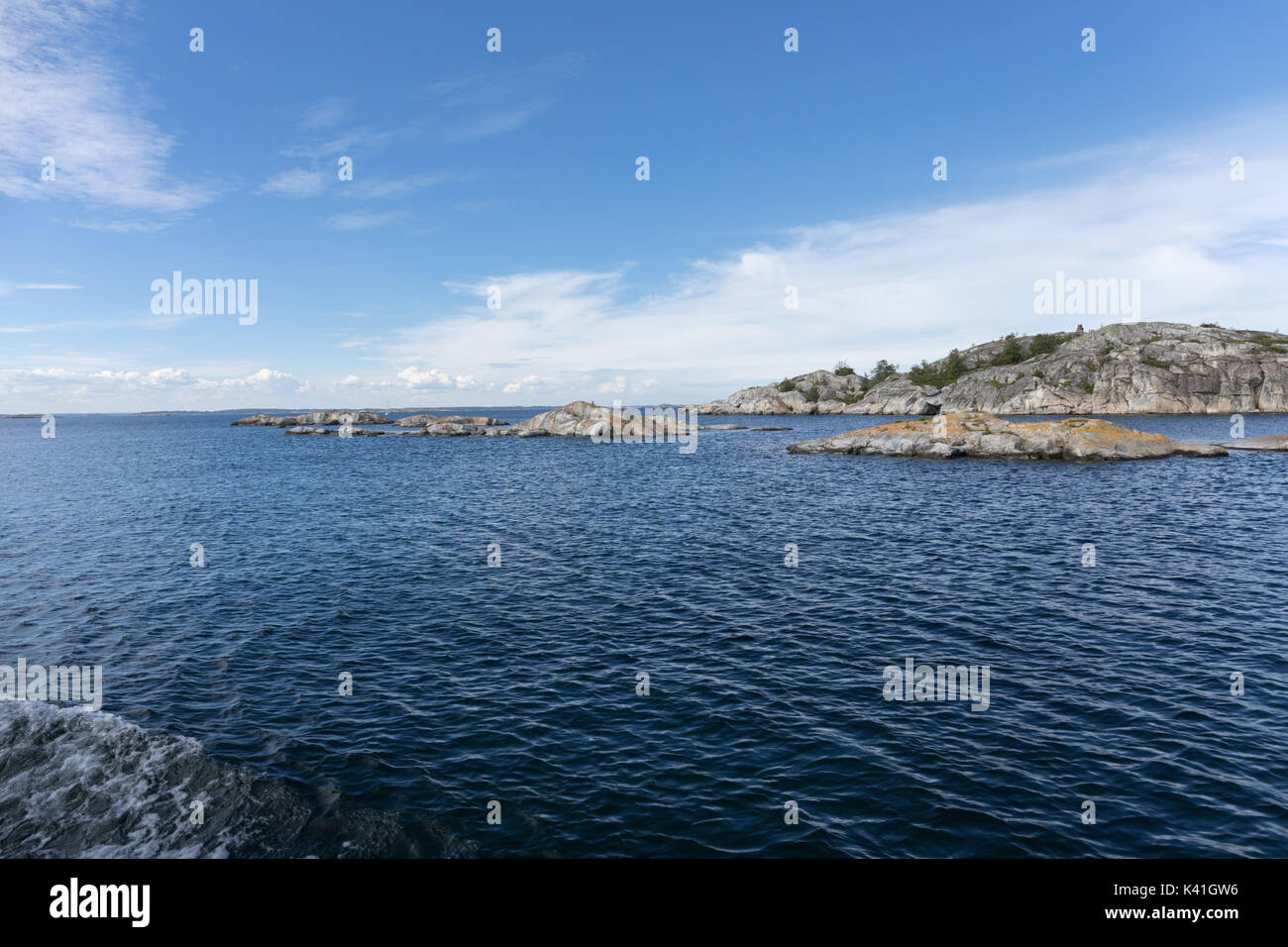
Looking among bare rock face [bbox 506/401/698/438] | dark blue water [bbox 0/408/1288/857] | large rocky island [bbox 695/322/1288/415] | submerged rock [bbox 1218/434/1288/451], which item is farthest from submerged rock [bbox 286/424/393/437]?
submerged rock [bbox 1218/434/1288/451]

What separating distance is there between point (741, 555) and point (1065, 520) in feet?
77.1

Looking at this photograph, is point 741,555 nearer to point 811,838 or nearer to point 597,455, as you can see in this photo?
point 811,838

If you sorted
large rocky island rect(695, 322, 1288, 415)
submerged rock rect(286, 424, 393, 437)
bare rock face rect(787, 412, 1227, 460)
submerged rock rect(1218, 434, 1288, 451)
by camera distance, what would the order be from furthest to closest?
submerged rock rect(286, 424, 393, 437) < large rocky island rect(695, 322, 1288, 415) < submerged rock rect(1218, 434, 1288, 451) < bare rock face rect(787, 412, 1227, 460)

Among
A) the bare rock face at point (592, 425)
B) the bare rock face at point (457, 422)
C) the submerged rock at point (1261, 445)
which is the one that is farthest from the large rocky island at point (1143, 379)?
the bare rock face at point (457, 422)

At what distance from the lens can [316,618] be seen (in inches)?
1056

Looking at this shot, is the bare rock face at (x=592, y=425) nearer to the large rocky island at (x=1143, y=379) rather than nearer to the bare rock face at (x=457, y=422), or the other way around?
the bare rock face at (x=457, y=422)

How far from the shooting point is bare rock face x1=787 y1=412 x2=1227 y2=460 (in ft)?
245

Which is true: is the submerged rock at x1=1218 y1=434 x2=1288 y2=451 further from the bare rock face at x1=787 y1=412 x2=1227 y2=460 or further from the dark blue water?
the dark blue water

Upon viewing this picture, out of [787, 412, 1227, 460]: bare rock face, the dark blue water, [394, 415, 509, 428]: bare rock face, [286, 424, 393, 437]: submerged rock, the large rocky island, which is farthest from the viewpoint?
[394, 415, 509, 428]: bare rock face

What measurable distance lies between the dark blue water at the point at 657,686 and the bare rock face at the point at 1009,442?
31.4m

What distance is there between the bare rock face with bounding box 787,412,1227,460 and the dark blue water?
3145 centimetres

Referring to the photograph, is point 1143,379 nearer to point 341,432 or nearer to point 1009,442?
point 1009,442
